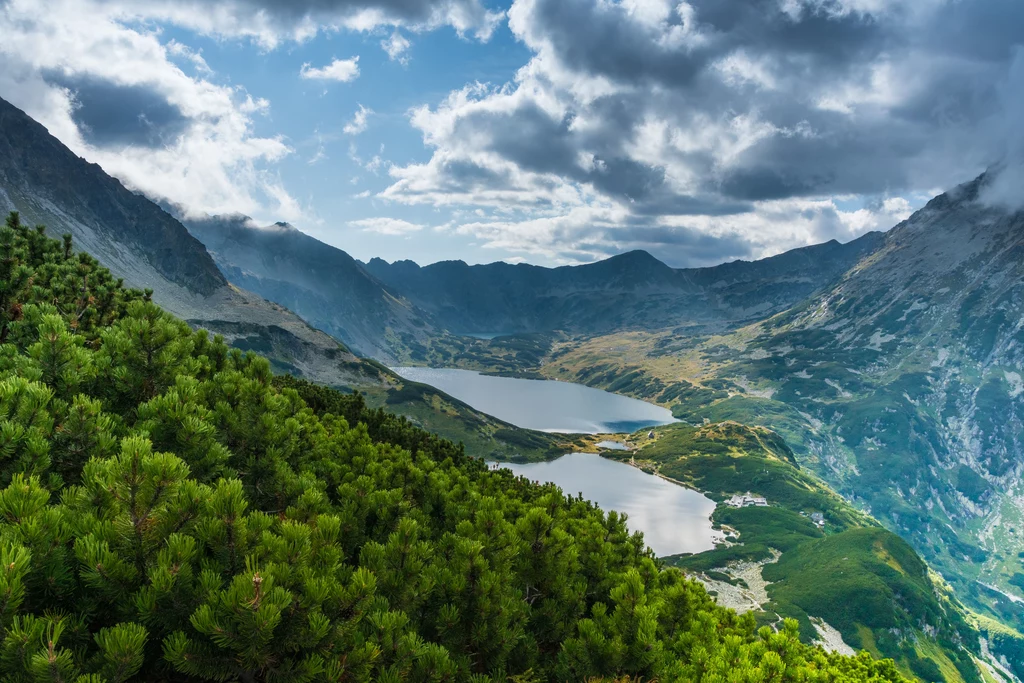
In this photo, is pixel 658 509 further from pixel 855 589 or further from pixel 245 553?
pixel 245 553

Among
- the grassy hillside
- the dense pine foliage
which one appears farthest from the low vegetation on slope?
the dense pine foliage

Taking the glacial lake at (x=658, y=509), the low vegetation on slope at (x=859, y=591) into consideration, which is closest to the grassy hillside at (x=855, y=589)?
the low vegetation on slope at (x=859, y=591)

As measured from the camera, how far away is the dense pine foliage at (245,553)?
5.82 meters

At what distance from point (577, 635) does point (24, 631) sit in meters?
10.8

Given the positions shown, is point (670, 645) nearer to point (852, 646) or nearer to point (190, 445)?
point (190, 445)

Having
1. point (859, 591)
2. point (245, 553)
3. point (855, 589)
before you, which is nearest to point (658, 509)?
point (855, 589)

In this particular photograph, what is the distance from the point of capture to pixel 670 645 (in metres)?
13.0

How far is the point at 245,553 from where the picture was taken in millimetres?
6465

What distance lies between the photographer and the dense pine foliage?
5.82m

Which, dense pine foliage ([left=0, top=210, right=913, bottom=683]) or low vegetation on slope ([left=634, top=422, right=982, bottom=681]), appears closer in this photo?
dense pine foliage ([left=0, top=210, right=913, bottom=683])

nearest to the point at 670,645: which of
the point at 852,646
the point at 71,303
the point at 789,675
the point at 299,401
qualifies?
the point at 789,675

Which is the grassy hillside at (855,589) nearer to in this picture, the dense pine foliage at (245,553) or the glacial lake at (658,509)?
the glacial lake at (658,509)

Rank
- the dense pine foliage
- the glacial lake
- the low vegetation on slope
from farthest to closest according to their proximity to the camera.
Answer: the glacial lake, the low vegetation on slope, the dense pine foliage

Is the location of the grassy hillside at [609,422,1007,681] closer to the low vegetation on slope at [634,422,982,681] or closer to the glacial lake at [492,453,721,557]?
the low vegetation on slope at [634,422,982,681]
